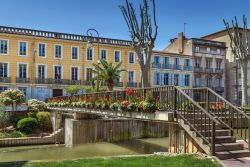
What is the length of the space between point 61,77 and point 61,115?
592 inches

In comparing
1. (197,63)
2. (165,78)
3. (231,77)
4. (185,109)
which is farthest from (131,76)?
(185,109)

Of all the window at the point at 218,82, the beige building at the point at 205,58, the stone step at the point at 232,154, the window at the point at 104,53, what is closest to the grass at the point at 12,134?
the stone step at the point at 232,154

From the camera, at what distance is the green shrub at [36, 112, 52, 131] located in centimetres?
3212

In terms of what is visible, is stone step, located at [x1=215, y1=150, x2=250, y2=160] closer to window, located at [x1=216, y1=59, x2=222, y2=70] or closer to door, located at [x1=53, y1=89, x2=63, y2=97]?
door, located at [x1=53, y1=89, x2=63, y2=97]

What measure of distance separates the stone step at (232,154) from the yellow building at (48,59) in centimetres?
3247

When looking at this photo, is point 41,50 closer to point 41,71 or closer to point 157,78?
point 41,71

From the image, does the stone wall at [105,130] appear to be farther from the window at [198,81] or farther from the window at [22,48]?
the window at [198,81]

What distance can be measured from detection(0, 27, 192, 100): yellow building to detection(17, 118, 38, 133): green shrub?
1333cm

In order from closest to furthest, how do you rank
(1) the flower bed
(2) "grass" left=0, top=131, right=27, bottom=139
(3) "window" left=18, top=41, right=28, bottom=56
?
(1) the flower bed
(2) "grass" left=0, top=131, right=27, bottom=139
(3) "window" left=18, top=41, right=28, bottom=56

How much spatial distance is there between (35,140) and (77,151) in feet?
19.0

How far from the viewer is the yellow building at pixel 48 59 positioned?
1698 inches

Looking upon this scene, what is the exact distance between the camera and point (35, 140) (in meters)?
27.6

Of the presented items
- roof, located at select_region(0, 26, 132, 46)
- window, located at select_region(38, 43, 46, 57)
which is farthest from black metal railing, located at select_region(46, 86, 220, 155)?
roof, located at select_region(0, 26, 132, 46)

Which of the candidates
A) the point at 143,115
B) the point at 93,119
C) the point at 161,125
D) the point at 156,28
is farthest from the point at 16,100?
the point at 143,115
